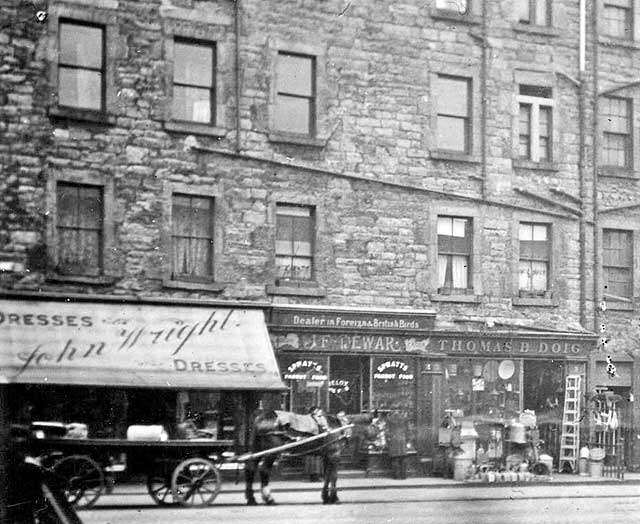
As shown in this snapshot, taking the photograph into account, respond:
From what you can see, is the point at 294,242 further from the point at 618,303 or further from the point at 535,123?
the point at 618,303

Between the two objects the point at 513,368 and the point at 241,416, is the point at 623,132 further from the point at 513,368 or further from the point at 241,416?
the point at 241,416

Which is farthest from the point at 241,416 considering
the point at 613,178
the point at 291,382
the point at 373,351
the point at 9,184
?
the point at 613,178

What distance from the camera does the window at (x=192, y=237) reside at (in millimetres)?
20906

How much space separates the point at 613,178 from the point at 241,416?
1028 centimetres

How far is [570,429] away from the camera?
24078mm

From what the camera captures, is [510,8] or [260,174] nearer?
[260,174]

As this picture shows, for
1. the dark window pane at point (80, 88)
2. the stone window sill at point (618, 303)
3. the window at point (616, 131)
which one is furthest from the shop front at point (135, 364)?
the window at point (616, 131)

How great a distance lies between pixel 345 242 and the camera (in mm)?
22328

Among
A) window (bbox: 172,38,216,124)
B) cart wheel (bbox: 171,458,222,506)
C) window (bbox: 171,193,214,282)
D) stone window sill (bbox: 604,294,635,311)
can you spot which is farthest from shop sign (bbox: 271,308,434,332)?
cart wheel (bbox: 171,458,222,506)

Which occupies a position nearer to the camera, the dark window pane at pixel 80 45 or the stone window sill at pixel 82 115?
the stone window sill at pixel 82 115

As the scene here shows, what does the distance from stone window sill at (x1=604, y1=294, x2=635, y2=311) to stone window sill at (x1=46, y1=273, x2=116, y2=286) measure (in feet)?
36.6

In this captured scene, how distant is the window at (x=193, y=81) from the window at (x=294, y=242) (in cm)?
239

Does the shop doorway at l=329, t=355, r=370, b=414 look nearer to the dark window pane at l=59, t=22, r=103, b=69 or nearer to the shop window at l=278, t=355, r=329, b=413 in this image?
the shop window at l=278, t=355, r=329, b=413

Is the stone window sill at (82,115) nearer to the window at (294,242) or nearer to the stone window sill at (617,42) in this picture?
the window at (294,242)
